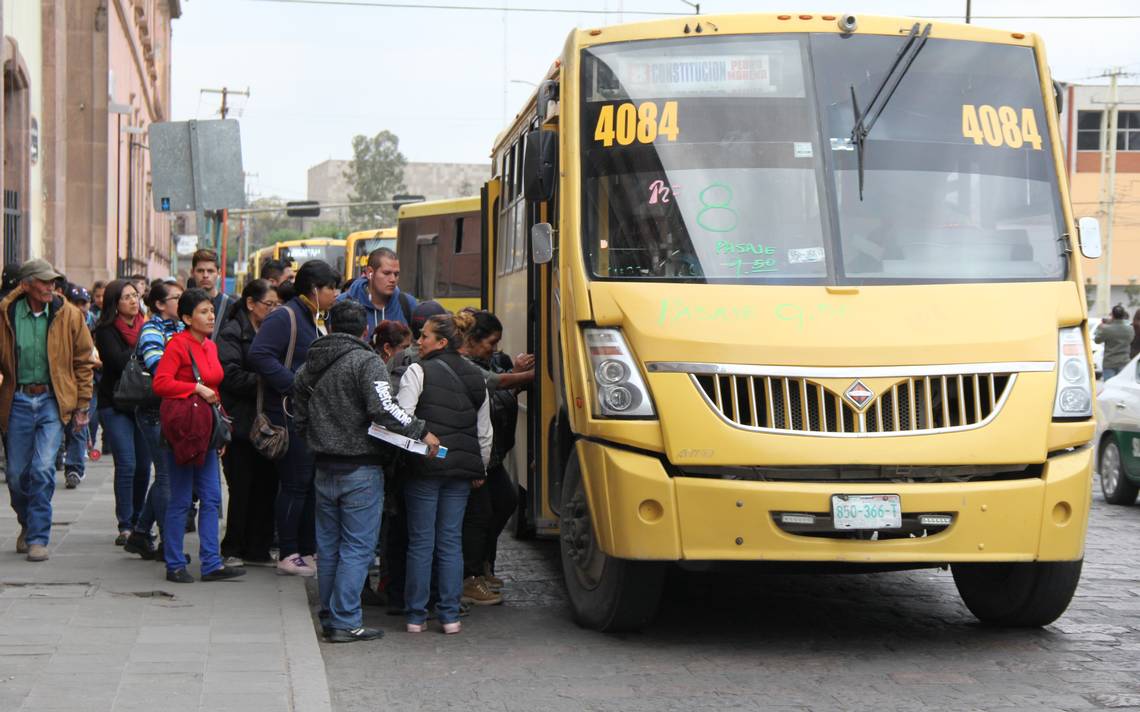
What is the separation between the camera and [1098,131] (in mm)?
72500

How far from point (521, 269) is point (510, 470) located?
5.75ft

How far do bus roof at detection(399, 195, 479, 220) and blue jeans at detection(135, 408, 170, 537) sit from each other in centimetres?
1683

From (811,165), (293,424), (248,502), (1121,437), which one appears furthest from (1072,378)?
(1121,437)

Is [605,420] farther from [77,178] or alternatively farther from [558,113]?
[77,178]

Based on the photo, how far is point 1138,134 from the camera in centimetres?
7250

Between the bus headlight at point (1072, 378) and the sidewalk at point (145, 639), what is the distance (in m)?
3.47

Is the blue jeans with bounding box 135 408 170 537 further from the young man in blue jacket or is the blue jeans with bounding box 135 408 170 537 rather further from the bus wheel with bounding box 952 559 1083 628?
the bus wheel with bounding box 952 559 1083 628

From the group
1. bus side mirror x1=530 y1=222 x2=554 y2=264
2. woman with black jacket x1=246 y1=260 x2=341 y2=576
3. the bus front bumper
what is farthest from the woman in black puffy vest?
woman with black jacket x1=246 y1=260 x2=341 y2=576

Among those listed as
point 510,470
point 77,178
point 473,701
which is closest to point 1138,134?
point 77,178

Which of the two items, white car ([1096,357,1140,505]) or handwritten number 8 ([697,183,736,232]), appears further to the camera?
white car ([1096,357,1140,505])

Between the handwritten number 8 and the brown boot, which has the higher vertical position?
the handwritten number 8

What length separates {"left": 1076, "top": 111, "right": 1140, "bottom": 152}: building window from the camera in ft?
238

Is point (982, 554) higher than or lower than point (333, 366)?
lower

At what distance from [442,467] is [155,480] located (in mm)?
2503
